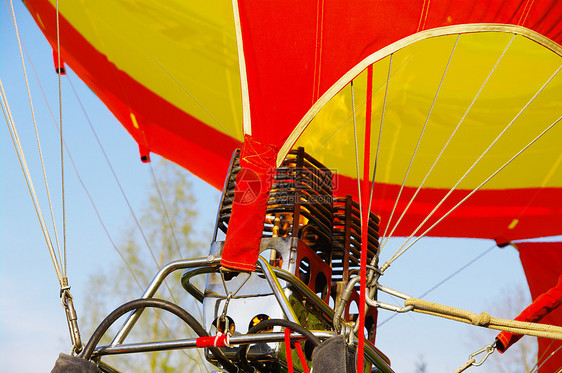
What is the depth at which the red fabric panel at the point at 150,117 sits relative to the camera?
5410mm

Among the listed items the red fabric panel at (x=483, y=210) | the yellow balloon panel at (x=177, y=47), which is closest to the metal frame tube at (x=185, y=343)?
the yellow balloon panel at (x=177, y=47)

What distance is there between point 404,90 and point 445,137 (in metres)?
0.53

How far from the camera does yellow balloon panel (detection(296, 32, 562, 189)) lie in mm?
4938

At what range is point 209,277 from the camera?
10.1 feet

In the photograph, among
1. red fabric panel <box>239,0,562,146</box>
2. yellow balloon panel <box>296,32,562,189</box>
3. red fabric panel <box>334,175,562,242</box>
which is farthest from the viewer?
red fabric panel <box>334,175,562,242</box>

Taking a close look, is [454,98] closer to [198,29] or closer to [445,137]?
[445,137]

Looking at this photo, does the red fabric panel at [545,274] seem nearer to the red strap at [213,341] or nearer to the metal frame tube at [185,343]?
the metal frame tube at [185,343]

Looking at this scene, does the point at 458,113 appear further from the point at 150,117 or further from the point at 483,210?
the point at 150,117

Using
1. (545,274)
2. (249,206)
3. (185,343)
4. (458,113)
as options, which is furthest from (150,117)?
(185,343)

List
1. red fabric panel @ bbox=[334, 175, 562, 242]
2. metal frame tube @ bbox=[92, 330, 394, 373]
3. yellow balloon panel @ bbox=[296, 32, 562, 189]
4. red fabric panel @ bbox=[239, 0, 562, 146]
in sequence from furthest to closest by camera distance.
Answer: red fabric panel @ bbox=[334, 175, 562, 242] < yellow balloon panel @ bbox=[296, 32, 562, 189] < red fabric panel @ bbox=[239, 0, 562, 146] < metal frame tube @ bbox=[92, 330, 394, 373]

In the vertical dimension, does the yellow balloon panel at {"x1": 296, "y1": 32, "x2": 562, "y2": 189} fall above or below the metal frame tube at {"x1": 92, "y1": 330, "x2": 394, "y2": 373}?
above

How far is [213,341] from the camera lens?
249 cm

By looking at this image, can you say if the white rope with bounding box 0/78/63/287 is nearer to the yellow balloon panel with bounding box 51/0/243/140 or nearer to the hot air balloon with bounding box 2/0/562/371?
the hot air balloon with bounding box 2/0/562/371

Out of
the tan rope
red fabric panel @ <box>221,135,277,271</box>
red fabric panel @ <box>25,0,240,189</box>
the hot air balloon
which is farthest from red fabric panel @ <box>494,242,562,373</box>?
red fabric panel @ <box>221,135,277,271</box>
